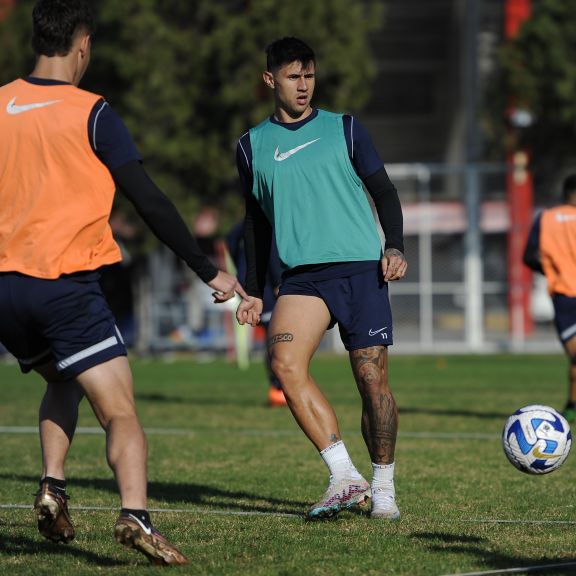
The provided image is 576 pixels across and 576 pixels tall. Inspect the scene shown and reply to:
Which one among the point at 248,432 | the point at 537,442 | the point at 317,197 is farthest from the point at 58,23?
the point at 248,432

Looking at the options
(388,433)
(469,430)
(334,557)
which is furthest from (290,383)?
(469,430)

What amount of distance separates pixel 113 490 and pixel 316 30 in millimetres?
20072

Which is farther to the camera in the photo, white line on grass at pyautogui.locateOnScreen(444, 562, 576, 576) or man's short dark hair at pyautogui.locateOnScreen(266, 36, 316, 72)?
man's short dark hair at pyautogui.locateOnScreen(266, 36, 316, 72)

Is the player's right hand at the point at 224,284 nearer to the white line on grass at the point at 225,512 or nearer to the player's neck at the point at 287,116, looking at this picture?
the player's neck at the point at 287,116

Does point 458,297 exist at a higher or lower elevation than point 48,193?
lower

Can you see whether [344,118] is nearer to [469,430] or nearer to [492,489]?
[492,489]

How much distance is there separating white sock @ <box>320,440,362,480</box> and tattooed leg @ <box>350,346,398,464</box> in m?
0.18

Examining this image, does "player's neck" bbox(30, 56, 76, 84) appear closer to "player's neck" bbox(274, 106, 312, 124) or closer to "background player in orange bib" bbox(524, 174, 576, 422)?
"player's neck" bbox(274, 106, 312, 124)

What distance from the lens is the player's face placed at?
6258 mm

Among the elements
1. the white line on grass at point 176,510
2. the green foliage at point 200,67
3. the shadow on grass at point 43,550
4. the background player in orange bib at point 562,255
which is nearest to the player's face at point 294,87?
the white line on grass at point 176,510

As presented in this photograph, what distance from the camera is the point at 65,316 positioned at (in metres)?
4.78

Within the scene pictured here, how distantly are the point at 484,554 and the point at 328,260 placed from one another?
5.61 ft

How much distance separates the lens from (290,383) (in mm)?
6137

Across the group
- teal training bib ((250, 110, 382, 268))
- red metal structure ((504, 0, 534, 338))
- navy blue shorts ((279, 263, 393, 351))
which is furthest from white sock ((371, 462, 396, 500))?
red metal structure ((504, 0, 534, 338))
